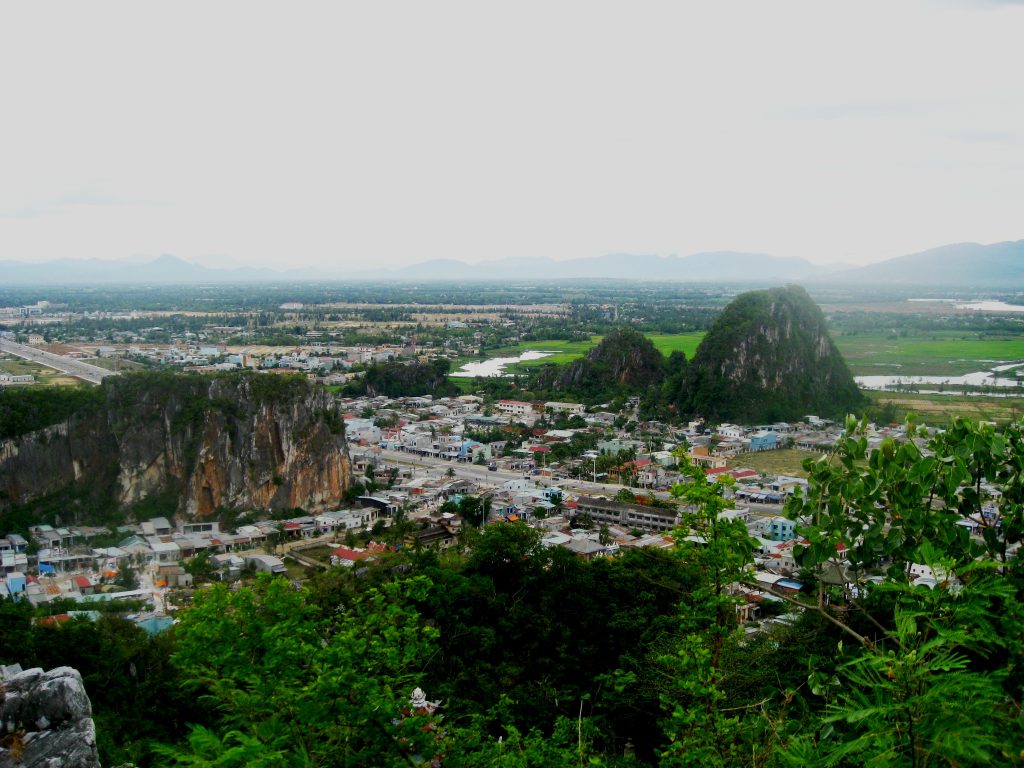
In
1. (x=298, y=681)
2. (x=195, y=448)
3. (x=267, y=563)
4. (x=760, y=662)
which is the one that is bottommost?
(x=267, y=563)

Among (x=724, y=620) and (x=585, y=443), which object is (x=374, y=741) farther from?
(x=585, y=443)

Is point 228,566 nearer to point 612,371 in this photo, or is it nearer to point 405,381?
point 405,381

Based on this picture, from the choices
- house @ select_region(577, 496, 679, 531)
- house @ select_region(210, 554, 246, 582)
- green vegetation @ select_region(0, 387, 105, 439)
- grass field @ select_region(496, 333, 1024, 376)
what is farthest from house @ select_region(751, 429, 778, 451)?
green vegetation @ select_region(0, 387, 105, 439)

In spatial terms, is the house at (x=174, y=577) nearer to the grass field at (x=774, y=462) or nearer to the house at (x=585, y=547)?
the house at (x=585, y=547)

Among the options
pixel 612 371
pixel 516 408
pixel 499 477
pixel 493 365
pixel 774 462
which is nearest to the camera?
pixel 499 477

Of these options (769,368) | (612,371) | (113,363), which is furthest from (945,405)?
(113,363)

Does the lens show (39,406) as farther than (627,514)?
Yes
